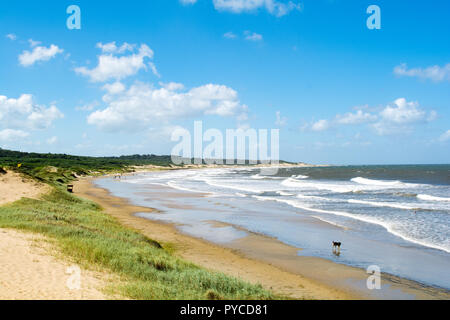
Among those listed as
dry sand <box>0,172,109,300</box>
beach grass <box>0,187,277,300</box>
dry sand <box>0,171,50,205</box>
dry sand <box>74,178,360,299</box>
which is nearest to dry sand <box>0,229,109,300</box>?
dry sand <box>0,172,109,300</box>

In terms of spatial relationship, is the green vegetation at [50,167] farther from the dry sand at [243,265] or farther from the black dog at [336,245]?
the black dog at [336,245]

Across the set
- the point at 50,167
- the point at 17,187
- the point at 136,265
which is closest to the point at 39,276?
the point at 136,265

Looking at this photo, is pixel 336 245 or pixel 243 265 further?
pixel 336 245

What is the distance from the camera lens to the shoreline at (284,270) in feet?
32.7

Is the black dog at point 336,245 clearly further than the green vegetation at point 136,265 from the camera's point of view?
Yes

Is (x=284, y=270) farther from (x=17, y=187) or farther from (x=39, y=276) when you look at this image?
(x=17, y=187)

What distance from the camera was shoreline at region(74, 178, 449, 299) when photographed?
393 inches

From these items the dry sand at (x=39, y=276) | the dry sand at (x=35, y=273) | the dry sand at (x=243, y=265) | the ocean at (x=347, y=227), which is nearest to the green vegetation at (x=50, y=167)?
the ocean at (x=347, y=227)

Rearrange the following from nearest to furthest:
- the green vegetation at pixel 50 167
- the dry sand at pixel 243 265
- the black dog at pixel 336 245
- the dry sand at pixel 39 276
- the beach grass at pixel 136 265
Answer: the dry sand at pixel 39 276, the beach grass at pixel 136 265, the dry sand at pixel 243 265, the black dog at pixel 336 245, the green vegetation at pixel 50 167

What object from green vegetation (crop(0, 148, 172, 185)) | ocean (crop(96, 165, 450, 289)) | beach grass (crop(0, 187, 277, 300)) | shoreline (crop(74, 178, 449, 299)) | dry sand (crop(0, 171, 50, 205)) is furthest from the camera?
green vegetation (crop(0, 148, 172, 185))

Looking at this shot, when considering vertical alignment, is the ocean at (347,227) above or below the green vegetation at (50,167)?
below

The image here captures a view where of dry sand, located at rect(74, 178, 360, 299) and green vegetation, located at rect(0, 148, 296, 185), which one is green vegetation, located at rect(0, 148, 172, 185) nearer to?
green vegetation, located at rect(0, 148, 296, 185)

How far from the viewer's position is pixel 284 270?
1223 centimetres

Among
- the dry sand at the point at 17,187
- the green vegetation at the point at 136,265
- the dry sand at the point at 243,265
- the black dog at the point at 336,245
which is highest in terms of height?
the dry sand at the point at 17,187
